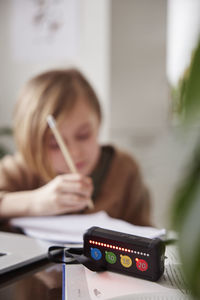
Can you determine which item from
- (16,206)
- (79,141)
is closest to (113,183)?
(79,141)

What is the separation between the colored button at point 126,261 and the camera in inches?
12.8

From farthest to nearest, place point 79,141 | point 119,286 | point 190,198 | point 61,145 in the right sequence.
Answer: point 79,141 < point 61,145 < point 119,286 < point 190,198

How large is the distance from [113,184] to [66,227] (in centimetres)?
28

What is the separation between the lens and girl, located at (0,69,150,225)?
0.70 meters

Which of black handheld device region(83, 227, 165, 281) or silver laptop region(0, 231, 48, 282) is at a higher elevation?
black handheld device region(83, 227, 165, 281)

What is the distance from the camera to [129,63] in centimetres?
102

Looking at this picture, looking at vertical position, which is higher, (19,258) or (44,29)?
(44,29)

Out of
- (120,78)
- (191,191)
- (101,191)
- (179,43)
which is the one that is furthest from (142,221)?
(191,191)

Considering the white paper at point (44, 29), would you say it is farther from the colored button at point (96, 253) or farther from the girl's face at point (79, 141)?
the colored button at point (96, 253)

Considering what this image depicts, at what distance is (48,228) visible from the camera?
0.56 m

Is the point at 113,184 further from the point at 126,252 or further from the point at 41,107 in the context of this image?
the point at 126,252

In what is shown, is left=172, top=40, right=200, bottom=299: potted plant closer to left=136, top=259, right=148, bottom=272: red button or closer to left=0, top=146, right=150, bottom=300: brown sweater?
left=136, top=259, right=148, bottom=272: red button

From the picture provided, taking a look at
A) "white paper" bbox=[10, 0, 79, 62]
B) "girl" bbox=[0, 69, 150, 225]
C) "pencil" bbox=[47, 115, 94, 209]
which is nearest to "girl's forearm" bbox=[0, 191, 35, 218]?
"girl" bbox=[0, 69, 150, 225]

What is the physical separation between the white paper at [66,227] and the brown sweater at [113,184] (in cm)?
13
